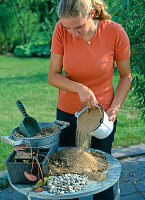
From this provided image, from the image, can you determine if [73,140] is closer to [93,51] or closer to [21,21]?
[93,51]

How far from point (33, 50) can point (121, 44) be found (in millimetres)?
10421

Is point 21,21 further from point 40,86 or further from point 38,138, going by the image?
point 38,138

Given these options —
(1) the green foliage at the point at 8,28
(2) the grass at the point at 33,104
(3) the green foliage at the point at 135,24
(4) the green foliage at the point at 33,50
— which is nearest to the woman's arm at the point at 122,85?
(3) the green foliage at the point at 135,24

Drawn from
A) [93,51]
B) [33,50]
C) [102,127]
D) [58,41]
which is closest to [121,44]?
[93,51]

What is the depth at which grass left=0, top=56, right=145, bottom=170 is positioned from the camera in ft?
13.6

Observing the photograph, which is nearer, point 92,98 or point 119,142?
point 92,98

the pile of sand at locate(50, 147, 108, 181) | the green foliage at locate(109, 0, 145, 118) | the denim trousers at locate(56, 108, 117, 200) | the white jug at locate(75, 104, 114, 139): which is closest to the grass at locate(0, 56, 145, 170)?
the green foliage at locate(109, 0, 145, 118)

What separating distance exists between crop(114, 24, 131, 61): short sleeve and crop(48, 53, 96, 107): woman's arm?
369 millimetres

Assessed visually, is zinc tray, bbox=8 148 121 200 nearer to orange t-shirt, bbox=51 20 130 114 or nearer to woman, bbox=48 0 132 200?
woman, bbox=48 0 132 200

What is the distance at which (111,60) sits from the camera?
6.54ft

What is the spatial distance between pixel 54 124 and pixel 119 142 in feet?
7.06

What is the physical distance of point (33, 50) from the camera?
39.6 feet

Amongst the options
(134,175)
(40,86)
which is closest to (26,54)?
(40,86)

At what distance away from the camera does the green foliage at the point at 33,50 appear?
39.1 feet
